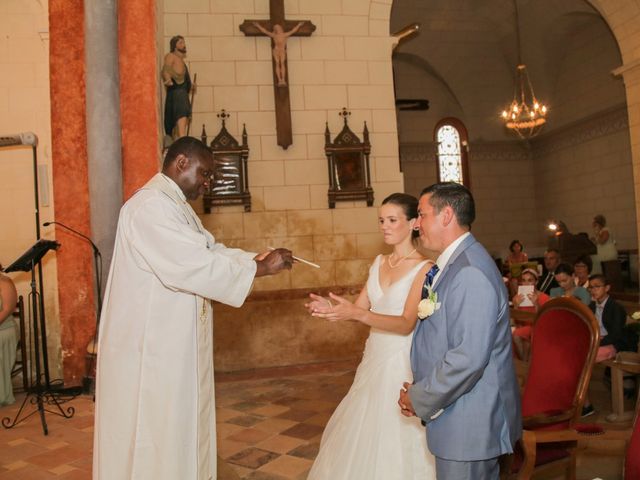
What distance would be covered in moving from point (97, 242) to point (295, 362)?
2.94m

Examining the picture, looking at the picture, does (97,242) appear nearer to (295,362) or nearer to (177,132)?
(177,132)

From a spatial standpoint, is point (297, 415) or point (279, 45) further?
point (279, 45)

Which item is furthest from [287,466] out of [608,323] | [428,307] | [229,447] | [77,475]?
[608,323]

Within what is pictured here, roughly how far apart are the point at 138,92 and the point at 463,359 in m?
3.50

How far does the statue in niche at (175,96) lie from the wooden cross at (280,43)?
161 cm

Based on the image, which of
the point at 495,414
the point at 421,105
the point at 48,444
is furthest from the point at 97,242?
the point at 421,105

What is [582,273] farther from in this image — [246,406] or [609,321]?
[246,406]

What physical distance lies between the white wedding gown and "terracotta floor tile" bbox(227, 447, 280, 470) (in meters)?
0.68

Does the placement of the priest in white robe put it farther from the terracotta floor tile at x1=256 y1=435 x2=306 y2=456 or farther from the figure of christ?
the figure of christ

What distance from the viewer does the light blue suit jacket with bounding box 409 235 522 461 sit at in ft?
5.80

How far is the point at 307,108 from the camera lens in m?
6.93

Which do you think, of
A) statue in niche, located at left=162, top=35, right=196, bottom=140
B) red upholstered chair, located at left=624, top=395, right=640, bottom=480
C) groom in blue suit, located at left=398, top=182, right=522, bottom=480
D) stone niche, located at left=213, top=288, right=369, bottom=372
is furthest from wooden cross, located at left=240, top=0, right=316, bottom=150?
red upholstered chair, located at left=624, top=395, right=640, bottom=480

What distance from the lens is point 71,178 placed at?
532 cm

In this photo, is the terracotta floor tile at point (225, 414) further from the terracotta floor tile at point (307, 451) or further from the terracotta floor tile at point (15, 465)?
the terracotta floor tile at point (15, 465)
